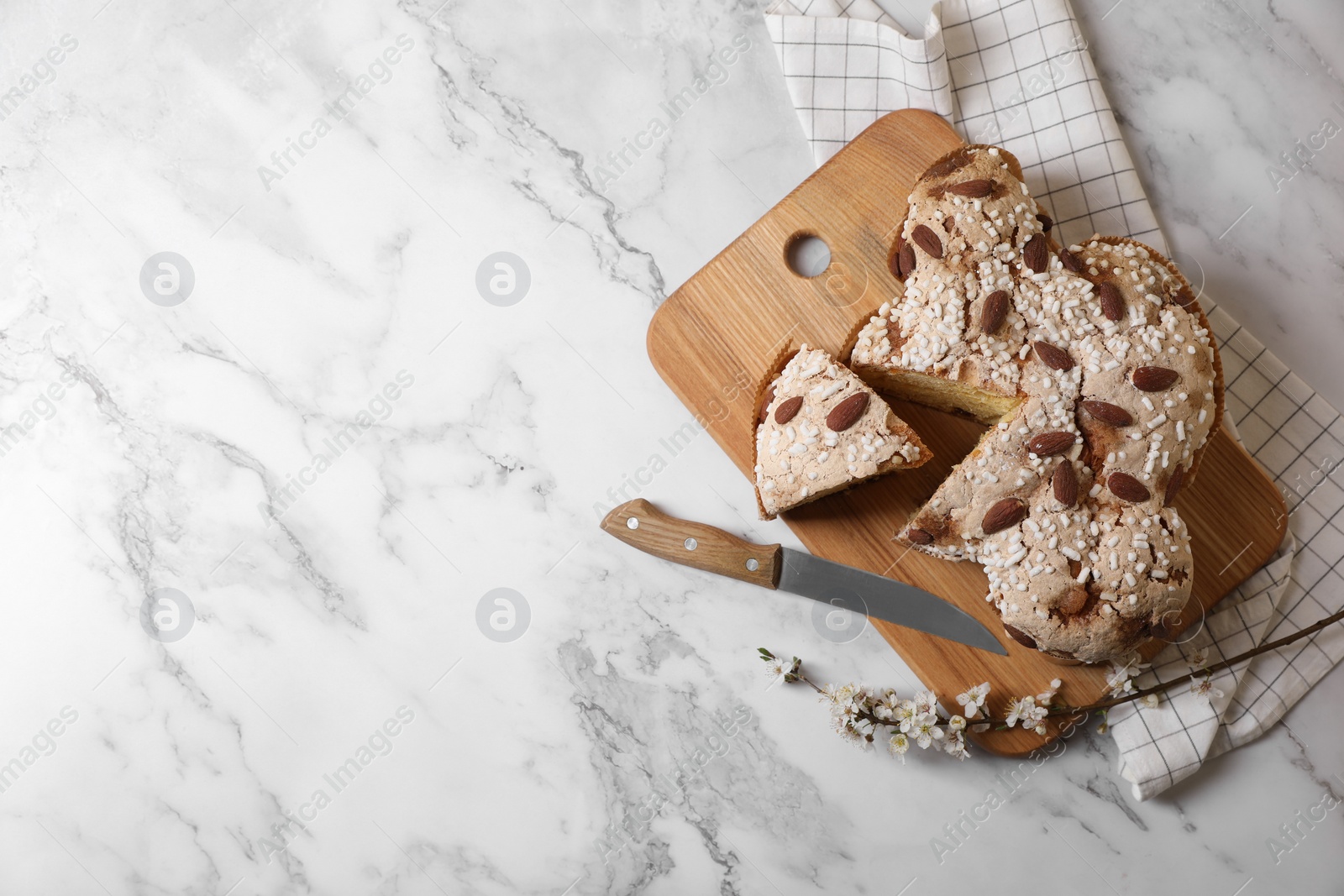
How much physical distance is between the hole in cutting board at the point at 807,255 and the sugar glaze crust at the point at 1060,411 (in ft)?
1.41

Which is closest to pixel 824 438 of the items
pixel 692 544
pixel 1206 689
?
pixel 692 544

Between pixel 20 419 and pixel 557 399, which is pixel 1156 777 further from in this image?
pixel 20 419

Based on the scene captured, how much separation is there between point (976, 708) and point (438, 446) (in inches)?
87.6

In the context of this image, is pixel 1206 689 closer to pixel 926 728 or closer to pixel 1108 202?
pixel 926 728

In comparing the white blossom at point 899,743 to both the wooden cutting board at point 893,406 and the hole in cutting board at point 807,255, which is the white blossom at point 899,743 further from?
the hole in cutting board at point 807,255

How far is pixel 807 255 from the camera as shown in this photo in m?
3.06

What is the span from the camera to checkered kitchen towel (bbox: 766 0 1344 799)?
2.88 m

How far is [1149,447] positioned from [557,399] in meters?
2.08

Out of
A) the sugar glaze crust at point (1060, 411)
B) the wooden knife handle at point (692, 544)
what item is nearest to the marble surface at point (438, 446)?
the wooden knife handle at point (692, 544)

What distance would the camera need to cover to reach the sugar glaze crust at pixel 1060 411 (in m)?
2.51

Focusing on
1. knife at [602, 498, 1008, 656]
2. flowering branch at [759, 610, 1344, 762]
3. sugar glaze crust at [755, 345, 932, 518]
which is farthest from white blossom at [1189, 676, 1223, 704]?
sugar glaze crust at [755, 345, 932, 518]

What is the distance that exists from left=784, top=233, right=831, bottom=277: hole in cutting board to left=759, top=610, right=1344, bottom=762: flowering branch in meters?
1.54

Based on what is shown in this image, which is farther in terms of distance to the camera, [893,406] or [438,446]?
[438,446]

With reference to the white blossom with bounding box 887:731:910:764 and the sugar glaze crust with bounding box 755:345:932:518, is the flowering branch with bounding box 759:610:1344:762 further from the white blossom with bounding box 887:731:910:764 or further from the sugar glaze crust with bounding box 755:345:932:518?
the sugar glaze crust with bounding box 755:345:932:518
